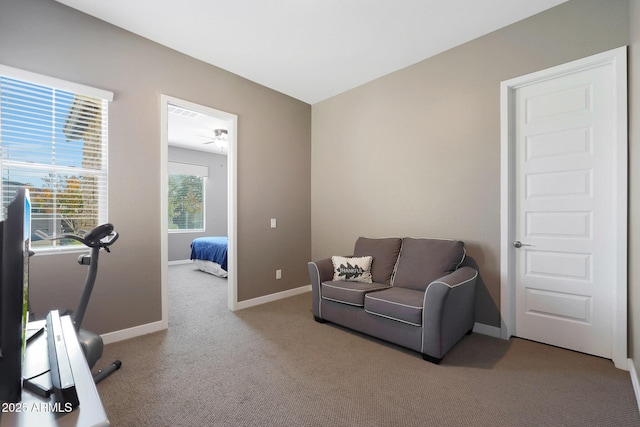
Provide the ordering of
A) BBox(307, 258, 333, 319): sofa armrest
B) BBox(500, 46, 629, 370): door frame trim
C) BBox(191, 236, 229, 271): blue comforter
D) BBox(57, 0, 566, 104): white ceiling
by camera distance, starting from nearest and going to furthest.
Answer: BBox(500, 46, 629, 370): door frame trim, BBox(57, 0, 566, 104): white ceiling, BBox(307, 258, 333, 319): sofa armrest, BBox(191, 236, 229, 271): blue comforter

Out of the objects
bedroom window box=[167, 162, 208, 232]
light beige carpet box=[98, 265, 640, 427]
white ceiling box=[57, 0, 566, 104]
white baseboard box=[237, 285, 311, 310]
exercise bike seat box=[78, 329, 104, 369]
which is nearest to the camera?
light beige carpet box=[98, 265, 640, 427]

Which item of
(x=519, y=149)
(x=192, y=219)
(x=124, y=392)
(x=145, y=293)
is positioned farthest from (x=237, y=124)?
(x=192, y=219)

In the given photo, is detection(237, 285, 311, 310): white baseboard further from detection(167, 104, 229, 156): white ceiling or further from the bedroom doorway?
detection(167, 104, 229, 156): white ceiling

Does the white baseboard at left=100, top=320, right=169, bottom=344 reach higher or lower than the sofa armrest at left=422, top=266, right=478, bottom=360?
lower

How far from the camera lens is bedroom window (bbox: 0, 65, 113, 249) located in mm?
2260

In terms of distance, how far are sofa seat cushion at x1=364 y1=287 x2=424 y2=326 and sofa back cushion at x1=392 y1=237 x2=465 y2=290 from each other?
17 centimetres

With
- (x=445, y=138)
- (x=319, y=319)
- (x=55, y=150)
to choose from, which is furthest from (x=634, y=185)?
(x=55, y=150)

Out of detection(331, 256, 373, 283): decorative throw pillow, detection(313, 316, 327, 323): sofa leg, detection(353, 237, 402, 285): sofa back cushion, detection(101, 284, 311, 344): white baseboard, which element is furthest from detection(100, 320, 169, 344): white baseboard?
detection(353, 237, 402, 285): sofa back cushion

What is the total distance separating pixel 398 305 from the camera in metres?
2.46

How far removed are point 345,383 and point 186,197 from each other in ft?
21.7

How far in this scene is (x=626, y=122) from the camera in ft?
7.16

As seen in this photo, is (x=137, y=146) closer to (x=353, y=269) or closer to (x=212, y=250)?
(x=353, y=269)

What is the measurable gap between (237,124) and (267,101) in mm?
639

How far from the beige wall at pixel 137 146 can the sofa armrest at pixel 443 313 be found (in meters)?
2.31
